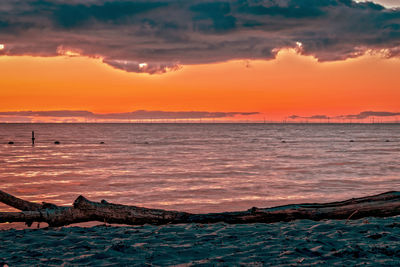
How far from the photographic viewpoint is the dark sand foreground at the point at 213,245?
7422 mm

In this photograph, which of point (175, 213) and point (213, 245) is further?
point (175, 213)

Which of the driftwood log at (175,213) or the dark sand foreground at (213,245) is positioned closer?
the dark sand foreground at (213,245)

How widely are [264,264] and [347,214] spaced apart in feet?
14.5

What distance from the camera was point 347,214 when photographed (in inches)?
414

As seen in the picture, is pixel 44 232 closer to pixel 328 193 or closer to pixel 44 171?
pixel 328 193

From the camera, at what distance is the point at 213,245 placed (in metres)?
8.41

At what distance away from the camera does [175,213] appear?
10.7 m

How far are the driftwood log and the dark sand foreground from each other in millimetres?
216

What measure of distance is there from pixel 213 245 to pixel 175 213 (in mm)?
2517

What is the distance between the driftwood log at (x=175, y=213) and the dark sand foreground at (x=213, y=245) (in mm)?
216

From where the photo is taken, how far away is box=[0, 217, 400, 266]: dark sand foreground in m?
7.42

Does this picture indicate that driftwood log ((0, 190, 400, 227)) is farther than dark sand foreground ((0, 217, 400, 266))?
Yes

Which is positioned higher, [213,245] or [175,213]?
[175,213]

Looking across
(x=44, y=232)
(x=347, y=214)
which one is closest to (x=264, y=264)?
(x=347, y=214)
